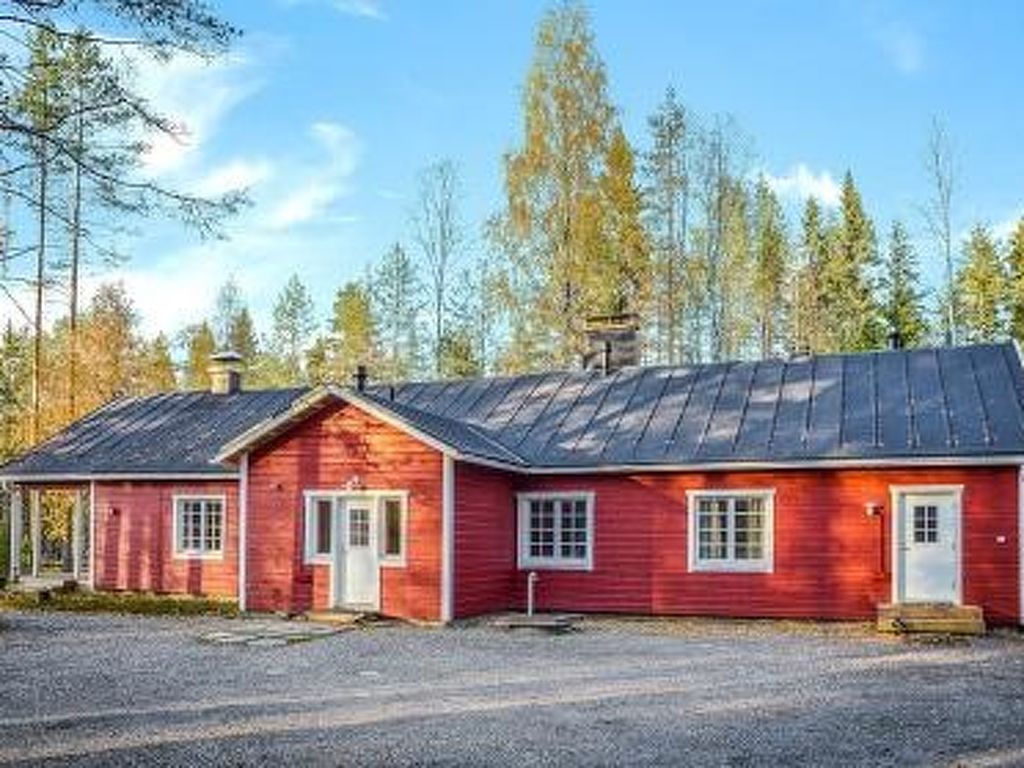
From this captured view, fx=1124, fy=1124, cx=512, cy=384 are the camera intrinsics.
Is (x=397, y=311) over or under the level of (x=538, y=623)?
over

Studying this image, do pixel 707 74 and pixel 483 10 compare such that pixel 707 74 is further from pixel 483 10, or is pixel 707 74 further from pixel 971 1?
pixel 483 10

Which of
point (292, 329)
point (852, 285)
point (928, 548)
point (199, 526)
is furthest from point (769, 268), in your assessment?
point (292, 329)

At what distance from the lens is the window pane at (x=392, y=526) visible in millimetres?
18562

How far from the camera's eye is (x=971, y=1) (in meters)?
19.5

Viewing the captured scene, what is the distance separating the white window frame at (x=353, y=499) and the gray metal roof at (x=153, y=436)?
11.6ft

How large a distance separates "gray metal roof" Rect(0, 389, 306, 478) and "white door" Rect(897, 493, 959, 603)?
1196 centimetres

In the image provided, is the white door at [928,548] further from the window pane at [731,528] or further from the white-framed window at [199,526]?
the white-framed window at [199,526]

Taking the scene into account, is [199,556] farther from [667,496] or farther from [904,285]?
[904,285]

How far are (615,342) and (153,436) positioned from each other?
401 inches

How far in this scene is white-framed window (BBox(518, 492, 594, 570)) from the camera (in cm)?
1967

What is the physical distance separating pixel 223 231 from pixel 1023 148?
89.8 feet

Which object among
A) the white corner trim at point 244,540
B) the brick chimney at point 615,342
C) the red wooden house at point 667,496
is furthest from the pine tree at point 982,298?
the white corner trim at point 244,540

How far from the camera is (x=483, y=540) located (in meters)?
19.0

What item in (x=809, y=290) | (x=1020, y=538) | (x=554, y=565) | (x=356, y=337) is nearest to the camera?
(x=1020, y=538)
